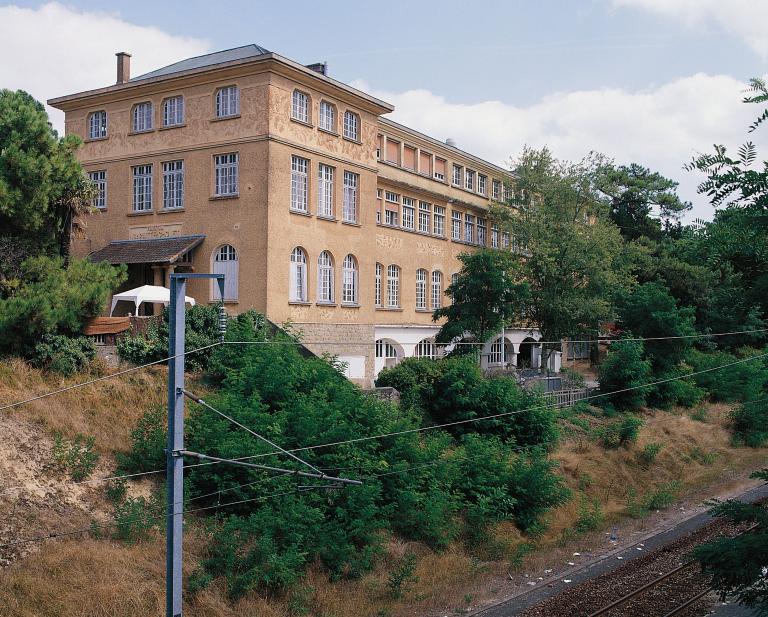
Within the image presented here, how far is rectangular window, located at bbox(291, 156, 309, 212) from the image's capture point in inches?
1223

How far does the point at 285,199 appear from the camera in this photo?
3038 centimetres

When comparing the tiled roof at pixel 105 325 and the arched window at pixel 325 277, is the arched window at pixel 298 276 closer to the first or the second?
the arched window at pixel 325 277

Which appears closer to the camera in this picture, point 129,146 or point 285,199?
point 285,199

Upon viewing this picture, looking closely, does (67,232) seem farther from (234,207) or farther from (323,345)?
(323,345)

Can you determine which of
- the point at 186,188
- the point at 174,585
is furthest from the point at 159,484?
the point at 186,188

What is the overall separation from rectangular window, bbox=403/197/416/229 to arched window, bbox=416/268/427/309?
233 cm

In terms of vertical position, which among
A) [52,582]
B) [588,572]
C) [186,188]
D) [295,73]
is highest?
[295,73]

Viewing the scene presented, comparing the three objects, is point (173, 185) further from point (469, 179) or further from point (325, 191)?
point (469, 179)

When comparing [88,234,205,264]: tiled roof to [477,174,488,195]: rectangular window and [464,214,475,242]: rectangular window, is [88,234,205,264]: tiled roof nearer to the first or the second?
[464,214,475,242]: rectangular window

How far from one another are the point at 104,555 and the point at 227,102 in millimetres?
18966

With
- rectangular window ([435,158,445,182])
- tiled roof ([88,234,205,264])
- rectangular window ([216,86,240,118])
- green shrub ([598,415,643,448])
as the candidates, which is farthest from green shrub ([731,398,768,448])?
rectangular window ([216,86,240,118])

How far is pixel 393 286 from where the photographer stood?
3972 cm

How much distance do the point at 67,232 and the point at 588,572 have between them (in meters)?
18.7

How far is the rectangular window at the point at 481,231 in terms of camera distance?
1900 inches
